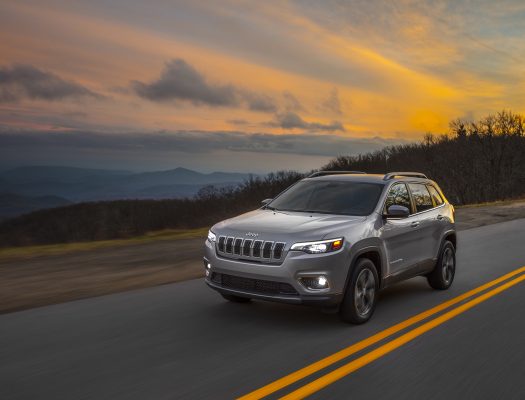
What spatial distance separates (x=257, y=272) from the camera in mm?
6098

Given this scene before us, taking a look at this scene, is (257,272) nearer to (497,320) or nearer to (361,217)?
(361,217)

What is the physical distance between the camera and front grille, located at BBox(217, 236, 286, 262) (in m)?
6.04

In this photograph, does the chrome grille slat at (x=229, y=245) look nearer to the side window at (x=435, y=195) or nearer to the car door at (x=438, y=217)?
the car door at (x=438, y=217)

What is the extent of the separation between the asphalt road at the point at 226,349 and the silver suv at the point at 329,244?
40 centimetres

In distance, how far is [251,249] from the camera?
6.18 meters

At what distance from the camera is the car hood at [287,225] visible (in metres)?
6.10

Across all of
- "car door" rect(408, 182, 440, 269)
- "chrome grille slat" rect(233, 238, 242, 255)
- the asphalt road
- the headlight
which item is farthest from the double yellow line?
"chrome grille slat" rect(233, 238, 242, 255)

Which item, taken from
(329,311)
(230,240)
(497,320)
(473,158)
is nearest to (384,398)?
(329,311)

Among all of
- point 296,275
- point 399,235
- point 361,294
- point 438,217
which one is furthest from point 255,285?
point 438,217

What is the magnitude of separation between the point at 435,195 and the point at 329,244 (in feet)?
11.2

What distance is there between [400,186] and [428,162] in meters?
92.3

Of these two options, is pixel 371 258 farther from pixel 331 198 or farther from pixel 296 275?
pixel 296 275

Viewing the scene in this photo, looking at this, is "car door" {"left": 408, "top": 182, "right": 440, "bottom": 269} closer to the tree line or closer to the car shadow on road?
the car shadow on road

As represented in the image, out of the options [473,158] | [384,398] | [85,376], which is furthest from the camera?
[473,158]
